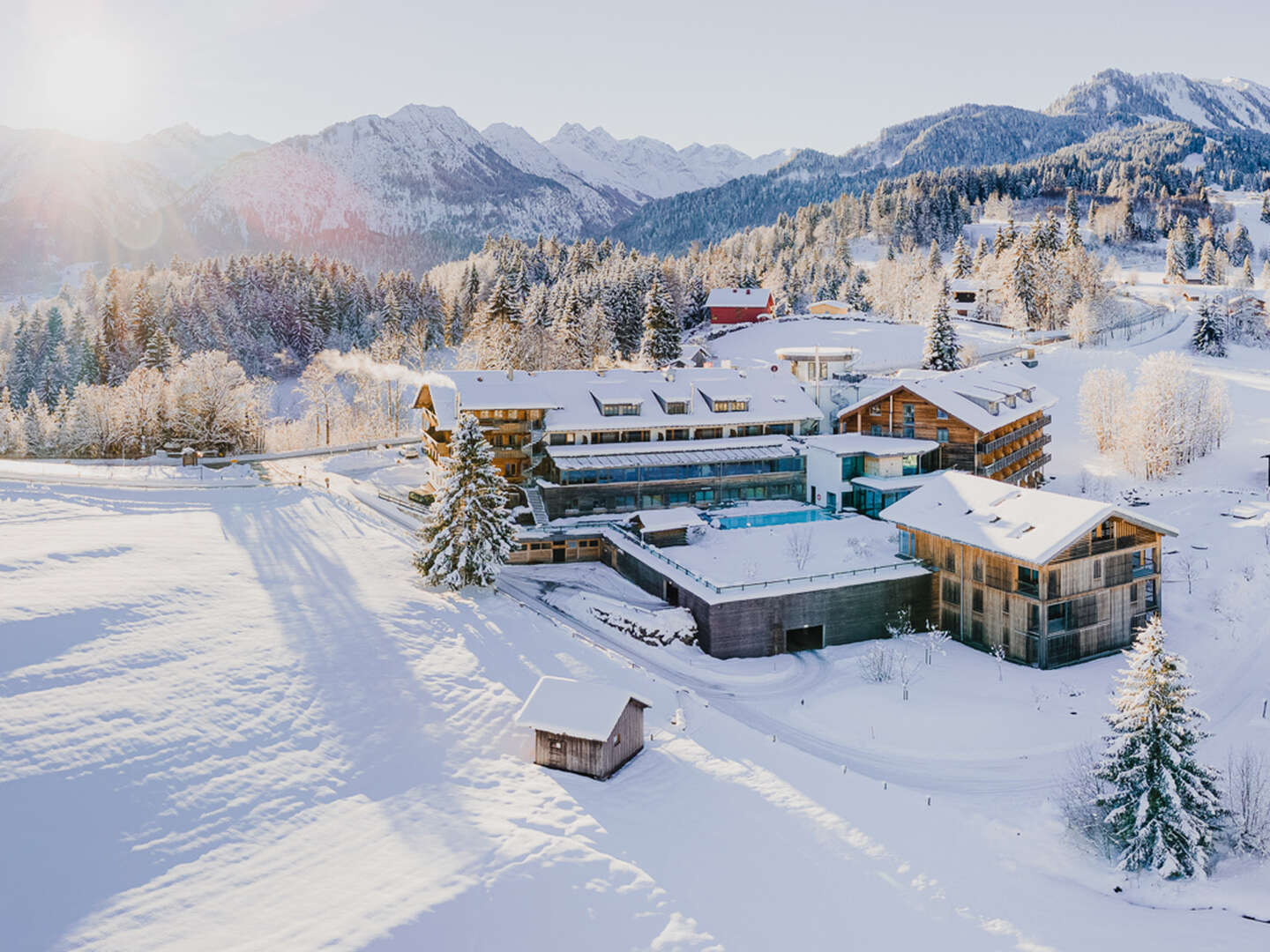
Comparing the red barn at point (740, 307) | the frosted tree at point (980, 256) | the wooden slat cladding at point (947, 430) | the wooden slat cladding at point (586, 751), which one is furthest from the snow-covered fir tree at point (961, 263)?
the wooden slat cladding at point (586, 751)

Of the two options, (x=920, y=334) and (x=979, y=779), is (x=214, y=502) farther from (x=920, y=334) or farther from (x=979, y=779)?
(x=920, y=334)

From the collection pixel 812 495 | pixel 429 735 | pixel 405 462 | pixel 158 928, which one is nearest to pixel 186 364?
pixel 405 462

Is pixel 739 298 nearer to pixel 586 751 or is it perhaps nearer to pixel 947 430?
pixel 947 430

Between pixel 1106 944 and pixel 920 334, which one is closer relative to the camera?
pixel 1106 944

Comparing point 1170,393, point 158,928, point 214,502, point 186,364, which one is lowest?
point 158,928

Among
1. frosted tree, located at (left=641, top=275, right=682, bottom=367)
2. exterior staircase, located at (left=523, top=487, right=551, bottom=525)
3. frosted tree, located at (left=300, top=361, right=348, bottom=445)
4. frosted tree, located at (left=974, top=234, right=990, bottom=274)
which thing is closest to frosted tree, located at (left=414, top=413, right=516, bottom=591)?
exterior staircase, located at (left=523, top=487, right=551, bottom=525)

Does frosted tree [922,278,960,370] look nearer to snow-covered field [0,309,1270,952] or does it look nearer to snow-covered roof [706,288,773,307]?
snow-covered roof [706,288,773,307]
